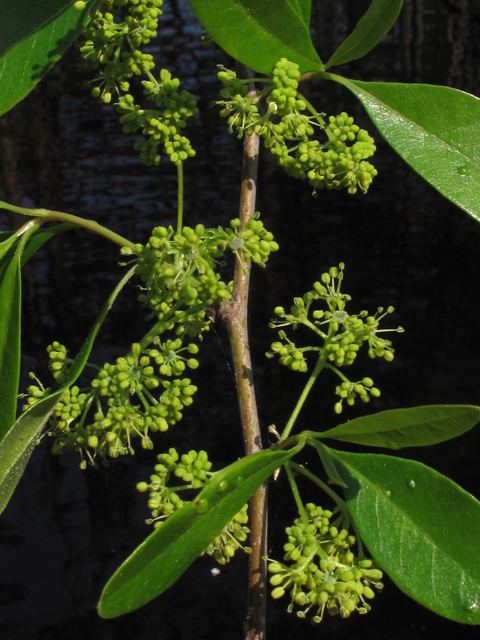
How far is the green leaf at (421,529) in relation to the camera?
0.53m

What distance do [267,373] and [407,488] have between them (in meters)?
1.80

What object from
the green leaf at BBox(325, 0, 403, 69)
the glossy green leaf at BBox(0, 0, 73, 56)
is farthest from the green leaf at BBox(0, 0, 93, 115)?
the green leaf at BBox(325, 0, 403, 69)

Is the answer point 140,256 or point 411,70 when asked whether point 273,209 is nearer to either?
point 411,70

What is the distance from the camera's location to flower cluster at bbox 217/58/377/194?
0.59m

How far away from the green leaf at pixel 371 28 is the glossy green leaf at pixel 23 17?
30cm

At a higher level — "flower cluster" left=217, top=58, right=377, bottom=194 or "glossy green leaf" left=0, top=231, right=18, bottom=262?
"flower cluster" left=217, top=58, right=377, bottom=194

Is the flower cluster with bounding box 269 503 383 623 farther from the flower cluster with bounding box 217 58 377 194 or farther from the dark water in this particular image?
the dark water

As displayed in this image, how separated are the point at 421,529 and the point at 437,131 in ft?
1.23

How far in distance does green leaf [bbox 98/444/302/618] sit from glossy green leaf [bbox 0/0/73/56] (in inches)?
19.9

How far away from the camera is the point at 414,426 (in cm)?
51

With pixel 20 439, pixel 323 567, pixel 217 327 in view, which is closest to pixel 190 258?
pixel 20 439

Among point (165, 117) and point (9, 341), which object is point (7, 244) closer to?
point (9, 341)

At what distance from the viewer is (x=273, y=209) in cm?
274

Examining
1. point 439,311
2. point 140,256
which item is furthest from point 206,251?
point 439,311
